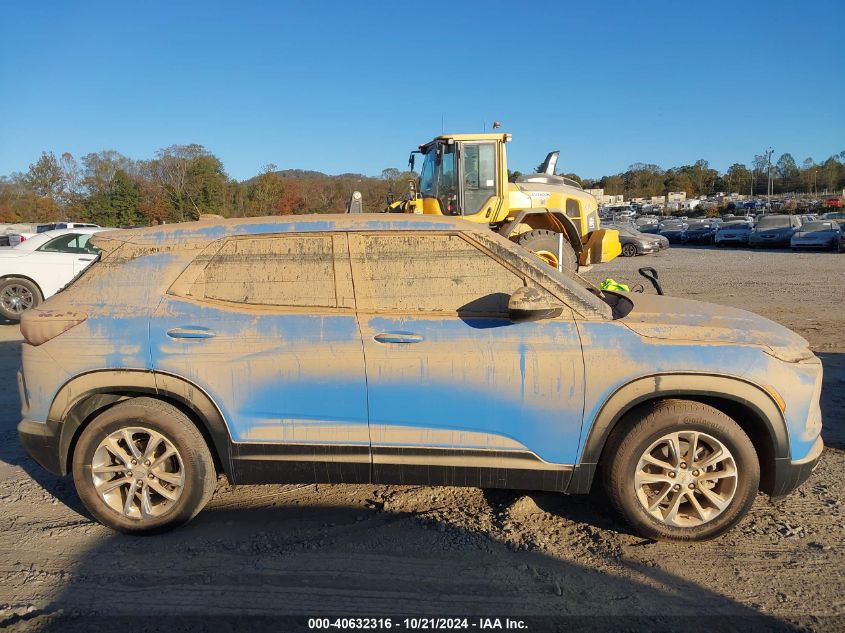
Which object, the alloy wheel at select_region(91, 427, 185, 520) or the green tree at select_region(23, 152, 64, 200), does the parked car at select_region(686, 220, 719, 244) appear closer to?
the alloy wheel at select_region(91, 427, 185, 520)

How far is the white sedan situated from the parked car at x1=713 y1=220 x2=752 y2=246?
29171 millimetres

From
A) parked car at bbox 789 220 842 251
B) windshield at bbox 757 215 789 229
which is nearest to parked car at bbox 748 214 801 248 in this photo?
windshield at bbox 757 215 789 229

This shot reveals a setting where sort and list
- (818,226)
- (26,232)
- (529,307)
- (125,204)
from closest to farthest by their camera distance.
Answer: (529,307)
(818,226)
(26,232)
(125,204)

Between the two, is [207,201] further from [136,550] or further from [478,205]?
[136,550]

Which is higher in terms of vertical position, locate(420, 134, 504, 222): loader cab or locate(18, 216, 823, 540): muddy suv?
locate(420, 134, 504, 222): loader cab

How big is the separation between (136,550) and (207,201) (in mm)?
38104

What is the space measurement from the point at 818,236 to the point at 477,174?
21.5m

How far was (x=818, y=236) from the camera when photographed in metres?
24.7

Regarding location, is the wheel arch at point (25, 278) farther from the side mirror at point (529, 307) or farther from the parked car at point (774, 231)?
the parked car at point (774, 231)

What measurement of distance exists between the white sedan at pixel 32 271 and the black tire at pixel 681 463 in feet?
31.6

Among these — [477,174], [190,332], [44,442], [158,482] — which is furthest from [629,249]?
[44,442]

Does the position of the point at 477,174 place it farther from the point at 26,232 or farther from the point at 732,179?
the point at 732,179

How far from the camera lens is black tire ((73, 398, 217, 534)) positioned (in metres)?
3.33

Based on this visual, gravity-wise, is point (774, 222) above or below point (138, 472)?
above
